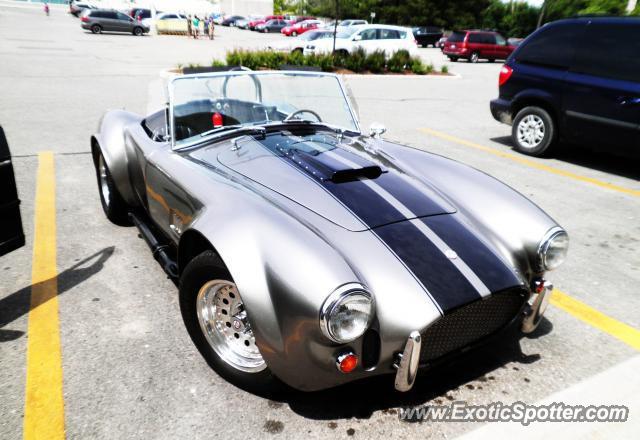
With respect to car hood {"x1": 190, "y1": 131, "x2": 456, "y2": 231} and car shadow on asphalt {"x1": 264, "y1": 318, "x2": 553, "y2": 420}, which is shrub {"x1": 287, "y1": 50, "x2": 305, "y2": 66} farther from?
car shadow on asphalt {"x1": 264, "y1": 318, "x2": 553, "y2": 420}

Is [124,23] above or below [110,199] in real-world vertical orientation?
above

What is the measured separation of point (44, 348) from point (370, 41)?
63.7 ft

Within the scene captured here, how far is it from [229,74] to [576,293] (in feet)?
9.95

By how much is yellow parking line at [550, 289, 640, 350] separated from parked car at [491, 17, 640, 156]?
379 cm

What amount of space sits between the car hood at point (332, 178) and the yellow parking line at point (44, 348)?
4.55 ft

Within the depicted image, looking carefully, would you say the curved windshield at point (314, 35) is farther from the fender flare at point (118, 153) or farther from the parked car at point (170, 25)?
the fender flare at point (118, 153)

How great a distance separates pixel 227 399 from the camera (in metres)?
2.41

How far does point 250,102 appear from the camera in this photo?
11.8ft

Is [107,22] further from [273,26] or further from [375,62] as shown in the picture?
[375,62]

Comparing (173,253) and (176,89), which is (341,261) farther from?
(176,89)

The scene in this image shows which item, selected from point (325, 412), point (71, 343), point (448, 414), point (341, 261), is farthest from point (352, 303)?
point (71, 343)

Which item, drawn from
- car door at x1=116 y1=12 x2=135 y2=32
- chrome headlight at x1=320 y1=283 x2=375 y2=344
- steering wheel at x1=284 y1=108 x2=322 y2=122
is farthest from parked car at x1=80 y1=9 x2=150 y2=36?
chrome headlight at x1=320 y1=283 x2=375 y2=344

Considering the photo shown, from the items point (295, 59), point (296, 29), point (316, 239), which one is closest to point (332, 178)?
point (316, 239)

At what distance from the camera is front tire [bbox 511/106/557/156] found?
23.1 ft
